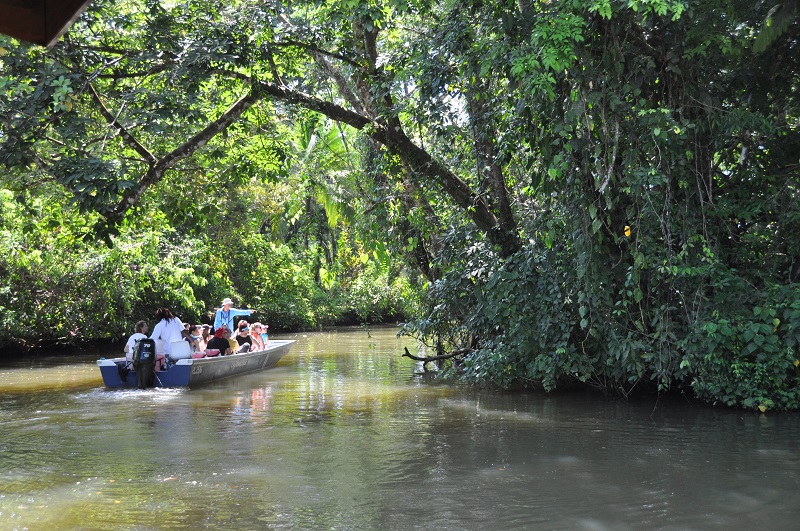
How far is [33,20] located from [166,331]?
1152cm

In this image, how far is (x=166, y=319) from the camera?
582 inches

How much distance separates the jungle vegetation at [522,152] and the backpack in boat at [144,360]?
2417mm

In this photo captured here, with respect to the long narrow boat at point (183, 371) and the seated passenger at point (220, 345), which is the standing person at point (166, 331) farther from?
the seated passenger at point (220, 345)

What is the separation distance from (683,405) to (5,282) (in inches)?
655

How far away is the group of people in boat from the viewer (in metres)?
14.8

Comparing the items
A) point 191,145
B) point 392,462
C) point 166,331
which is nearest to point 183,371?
point 166,331

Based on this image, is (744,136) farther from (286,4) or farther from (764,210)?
(286,4)

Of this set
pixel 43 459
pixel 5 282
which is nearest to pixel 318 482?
pixel 43 459

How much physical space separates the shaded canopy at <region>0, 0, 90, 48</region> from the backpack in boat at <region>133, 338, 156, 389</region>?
424 inches

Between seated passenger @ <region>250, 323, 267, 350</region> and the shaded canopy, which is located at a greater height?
the shaded canopy

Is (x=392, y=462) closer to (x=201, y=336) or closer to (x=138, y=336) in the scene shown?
(x=138, y=336)

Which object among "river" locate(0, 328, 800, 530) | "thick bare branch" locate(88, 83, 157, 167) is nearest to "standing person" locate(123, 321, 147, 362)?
"river" locate(0, 328, 800, 530)

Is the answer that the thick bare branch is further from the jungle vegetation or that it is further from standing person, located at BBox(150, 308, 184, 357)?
standing person, located at BBox(150, 308, 184, 357)

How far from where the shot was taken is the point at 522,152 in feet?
40.9
